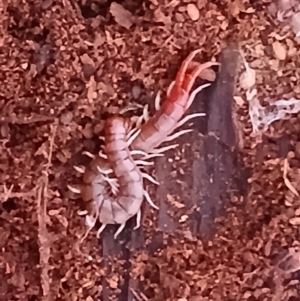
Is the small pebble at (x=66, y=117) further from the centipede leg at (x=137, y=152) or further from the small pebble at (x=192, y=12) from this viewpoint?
the small pebble at (x=192, y=12)

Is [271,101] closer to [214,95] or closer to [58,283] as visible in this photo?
[214,95]

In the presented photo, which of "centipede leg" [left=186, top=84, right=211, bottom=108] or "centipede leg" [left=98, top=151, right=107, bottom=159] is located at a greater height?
"centipede leg" [left=186, top=84, right=211, bottom=108]

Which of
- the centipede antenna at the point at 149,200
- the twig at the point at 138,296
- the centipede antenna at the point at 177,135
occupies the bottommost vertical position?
the twig at the point at 138,296

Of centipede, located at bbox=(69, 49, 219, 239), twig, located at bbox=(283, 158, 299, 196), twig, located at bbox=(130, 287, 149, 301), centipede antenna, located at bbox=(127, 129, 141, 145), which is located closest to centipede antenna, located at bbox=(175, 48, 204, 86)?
centipede, located at bbox=(69, 49, 219, 239)

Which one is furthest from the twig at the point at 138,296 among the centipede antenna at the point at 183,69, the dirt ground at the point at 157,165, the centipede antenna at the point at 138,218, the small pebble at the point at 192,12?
the small pebble at the point at 192,12

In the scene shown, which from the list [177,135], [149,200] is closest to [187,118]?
[177,135]

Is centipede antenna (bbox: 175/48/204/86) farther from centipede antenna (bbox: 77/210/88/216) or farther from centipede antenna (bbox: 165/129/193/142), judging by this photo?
centipede antenna (bbox: 77/210/88/216)

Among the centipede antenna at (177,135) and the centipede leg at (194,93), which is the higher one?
the centipede leg at (194,93)

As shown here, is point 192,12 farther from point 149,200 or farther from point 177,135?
point 149,200
